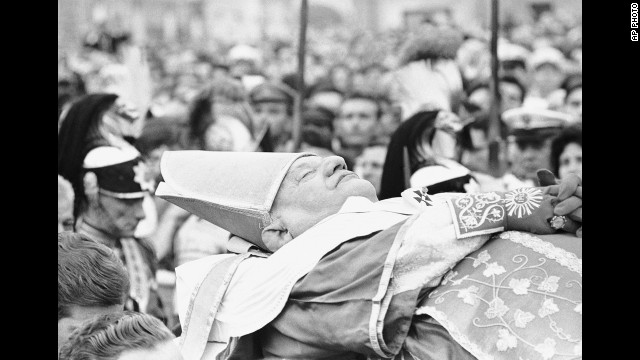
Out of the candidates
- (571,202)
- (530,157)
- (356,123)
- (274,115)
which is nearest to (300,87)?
(356,123)

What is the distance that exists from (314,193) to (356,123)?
225 inches

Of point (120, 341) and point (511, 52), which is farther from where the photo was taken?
point (511, 52)

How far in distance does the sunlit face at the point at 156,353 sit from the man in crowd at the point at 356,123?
19.3ft

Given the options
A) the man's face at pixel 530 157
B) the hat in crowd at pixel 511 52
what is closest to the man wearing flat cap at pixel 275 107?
the man's face at pixel 530 157

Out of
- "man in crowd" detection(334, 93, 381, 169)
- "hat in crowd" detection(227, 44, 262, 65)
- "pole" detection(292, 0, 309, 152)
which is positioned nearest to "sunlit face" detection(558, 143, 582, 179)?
"pole" detection(292, 0, 309, 152)

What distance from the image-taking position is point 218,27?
1748 cm

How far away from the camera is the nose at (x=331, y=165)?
130 inches

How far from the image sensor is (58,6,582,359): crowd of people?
3.30m

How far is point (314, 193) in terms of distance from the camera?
3248mm

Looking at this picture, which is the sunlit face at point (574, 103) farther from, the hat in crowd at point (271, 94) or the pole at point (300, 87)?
the hat in crowd at point (271, 94)

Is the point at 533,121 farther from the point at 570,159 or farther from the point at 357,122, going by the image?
the point at 357,122
